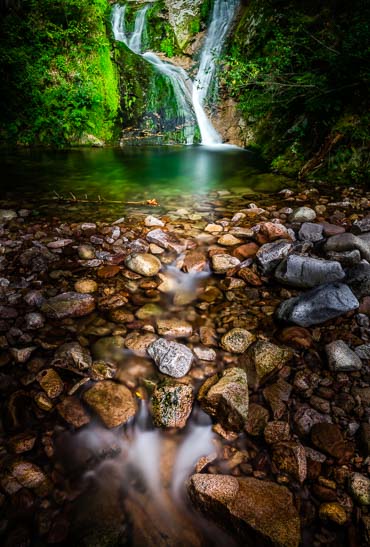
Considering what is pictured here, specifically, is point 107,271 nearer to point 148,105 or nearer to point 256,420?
point 256,420

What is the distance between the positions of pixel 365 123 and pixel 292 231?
3.43 metres

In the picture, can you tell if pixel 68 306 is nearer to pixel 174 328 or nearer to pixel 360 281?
pixel 174 328

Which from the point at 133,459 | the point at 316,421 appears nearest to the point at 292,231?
the point at 316,421

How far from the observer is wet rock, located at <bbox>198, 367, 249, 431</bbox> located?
6.19 ft

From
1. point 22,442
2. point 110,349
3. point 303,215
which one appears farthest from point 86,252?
point 303,215

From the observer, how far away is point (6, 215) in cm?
483

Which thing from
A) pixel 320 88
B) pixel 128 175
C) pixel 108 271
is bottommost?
pixel 108 271

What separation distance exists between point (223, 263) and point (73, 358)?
194cm

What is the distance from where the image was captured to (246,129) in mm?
11055

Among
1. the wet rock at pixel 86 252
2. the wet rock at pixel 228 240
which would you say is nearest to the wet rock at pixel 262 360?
the wet rock at pixel 228 240

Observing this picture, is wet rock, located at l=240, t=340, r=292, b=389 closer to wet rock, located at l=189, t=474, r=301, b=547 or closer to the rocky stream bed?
the rocky stream bed

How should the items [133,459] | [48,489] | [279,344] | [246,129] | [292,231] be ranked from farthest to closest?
[246,129] → [292,231] → [279,344] → [133,459] → [48,489]

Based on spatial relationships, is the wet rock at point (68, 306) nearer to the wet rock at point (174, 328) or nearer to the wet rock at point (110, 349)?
the wet rock at point (110, 349)

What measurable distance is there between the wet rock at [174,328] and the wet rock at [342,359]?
1.13 m
